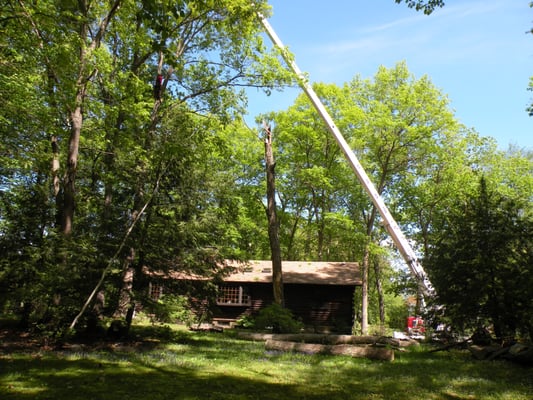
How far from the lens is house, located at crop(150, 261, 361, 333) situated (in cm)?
2589

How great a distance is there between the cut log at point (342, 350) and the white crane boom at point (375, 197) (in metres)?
3.63

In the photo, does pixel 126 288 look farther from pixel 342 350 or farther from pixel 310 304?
pixel 310 304

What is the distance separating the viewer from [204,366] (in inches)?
380

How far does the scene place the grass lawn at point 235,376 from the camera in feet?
23.0

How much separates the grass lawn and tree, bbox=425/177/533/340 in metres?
1.62

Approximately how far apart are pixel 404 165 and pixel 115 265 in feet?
92.9

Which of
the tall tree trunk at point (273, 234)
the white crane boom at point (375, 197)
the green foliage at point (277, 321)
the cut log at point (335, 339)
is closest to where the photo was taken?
the cut log at point (335, 339)

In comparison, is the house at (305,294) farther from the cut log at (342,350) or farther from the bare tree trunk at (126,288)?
the bare tree trunk at (126,288)

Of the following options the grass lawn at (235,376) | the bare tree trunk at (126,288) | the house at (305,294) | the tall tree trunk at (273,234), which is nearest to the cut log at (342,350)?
the grass lawn at (235,376)

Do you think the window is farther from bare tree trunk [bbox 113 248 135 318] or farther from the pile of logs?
bare tree trunk [bbox 113 248 135 318]

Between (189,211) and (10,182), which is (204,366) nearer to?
(189,211)

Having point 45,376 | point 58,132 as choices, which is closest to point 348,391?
point 45,376

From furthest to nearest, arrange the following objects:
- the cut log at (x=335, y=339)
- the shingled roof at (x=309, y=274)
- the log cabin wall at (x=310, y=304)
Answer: the log cabin wall at (x=310, y=304), the shingled roof at (x=309, y=274), the cut log at (x=335, y=339)

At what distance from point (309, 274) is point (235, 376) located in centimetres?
1877
